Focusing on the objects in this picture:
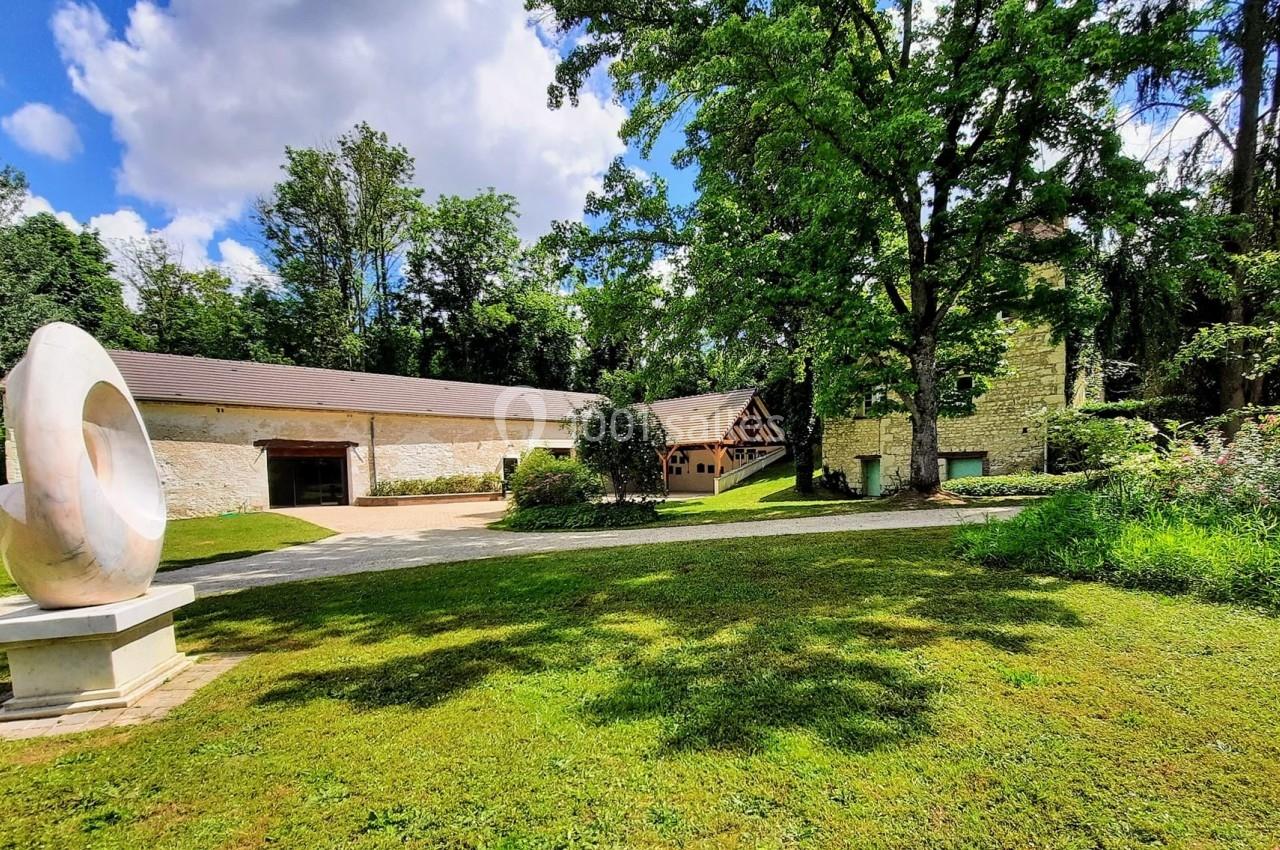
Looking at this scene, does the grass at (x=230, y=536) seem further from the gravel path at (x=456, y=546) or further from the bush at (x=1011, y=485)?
the bush at (x=1011, y=485)

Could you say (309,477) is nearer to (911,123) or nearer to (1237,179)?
(911,123)

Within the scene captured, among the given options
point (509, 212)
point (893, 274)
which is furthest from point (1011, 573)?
point (509, 212)

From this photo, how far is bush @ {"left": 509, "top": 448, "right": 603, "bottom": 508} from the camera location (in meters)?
14.5

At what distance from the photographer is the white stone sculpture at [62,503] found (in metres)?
3.17

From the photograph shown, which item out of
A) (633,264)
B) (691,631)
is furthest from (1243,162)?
(691,631)

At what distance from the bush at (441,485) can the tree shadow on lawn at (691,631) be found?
49.6ft

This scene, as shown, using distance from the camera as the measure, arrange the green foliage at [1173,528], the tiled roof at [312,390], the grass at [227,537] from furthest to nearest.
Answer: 1. the tiled roof at [312,390]
2. the grass at [227,537]
3. the green foliage at [1173,528]

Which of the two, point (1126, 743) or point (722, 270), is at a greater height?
point (722, 270)

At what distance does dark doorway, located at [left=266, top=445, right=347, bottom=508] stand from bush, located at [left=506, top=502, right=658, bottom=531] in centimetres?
1137

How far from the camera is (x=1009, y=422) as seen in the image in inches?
624

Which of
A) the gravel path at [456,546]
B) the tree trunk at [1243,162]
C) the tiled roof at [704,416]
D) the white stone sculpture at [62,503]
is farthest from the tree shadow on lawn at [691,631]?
the tiled roof at [704,416]

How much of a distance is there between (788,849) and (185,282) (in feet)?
140

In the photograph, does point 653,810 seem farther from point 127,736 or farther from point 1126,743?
point 127,736

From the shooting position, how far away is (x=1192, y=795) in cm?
200
